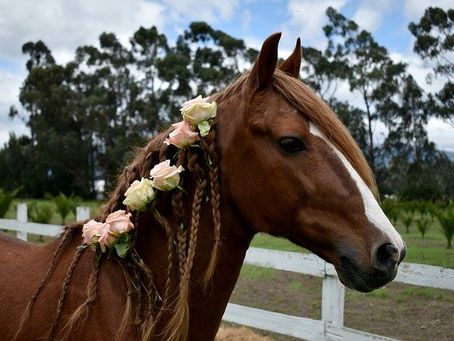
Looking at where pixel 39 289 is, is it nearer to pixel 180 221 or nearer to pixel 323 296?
pixel 180 221

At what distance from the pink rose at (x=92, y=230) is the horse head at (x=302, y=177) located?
1.80 ft

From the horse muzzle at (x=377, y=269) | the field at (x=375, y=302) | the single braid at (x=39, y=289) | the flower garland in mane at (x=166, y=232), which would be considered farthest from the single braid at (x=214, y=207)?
the field at (x=375, y=302)

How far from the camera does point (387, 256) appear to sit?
1.67 meters

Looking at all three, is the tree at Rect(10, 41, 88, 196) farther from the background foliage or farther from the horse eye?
the horse eye

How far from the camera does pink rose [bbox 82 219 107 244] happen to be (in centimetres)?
209

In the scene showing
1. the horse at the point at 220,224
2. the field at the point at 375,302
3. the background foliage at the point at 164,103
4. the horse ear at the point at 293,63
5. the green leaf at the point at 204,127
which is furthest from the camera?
the background foliage at the point at 164,103

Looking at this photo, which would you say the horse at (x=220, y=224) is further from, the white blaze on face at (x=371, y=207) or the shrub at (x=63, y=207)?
the shrub at (x=63, y=207)

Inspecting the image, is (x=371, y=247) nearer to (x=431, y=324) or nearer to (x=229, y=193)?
(x=229, y=193)

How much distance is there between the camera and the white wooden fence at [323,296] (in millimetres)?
4172

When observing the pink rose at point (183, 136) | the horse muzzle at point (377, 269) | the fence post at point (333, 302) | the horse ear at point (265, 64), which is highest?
the horse ear at point (265, 64)

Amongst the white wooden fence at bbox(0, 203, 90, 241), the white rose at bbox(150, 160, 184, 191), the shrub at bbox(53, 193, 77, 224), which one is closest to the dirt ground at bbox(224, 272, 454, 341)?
the white wooden fence at bbox(0, 203, 90, 241)

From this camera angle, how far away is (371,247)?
66.2 inches

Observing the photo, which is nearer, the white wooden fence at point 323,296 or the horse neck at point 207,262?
the horse neck at point 207,262

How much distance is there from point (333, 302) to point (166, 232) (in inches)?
122
